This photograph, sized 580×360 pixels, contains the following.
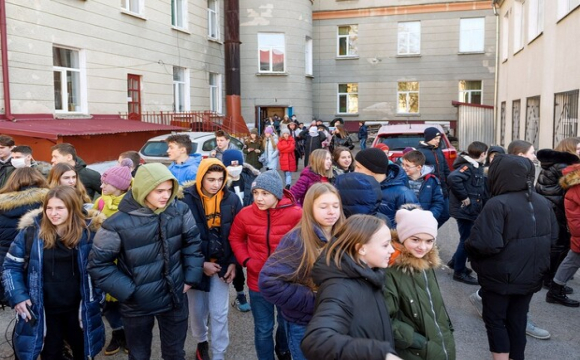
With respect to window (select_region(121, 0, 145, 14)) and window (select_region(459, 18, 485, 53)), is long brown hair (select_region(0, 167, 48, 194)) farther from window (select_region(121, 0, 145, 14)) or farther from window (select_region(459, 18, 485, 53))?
window (select_region(459, 18, 485, 53))

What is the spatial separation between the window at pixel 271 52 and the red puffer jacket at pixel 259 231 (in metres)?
22.7

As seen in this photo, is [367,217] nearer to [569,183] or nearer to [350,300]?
[350,300]

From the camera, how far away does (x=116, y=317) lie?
179 inches

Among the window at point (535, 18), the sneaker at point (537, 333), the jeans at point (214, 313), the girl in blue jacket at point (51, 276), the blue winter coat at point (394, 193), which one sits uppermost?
the window at point (535, 18)

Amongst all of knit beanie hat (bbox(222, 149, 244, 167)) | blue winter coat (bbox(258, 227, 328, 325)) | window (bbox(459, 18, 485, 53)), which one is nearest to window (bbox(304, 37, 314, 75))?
window (bbox(459, 18, 485, 53))

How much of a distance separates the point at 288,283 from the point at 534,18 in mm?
14432

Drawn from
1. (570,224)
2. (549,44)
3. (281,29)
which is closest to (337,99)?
(281,29)

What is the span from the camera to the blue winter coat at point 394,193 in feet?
15.7

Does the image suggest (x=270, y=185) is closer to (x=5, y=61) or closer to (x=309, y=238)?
(x=309, y=238)

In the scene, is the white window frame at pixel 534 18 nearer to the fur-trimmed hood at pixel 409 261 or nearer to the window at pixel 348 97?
the fur-trimmed hood at pixel 409 261

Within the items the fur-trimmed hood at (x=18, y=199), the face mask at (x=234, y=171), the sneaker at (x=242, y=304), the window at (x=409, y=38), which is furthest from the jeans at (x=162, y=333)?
the window at (x=409, y=38)

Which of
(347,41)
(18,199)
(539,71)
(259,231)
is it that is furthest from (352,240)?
(347,41)

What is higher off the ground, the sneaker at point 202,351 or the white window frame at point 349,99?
the white window frame at point 349,99

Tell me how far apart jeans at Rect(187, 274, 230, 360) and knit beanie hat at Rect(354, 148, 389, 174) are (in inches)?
65.2
